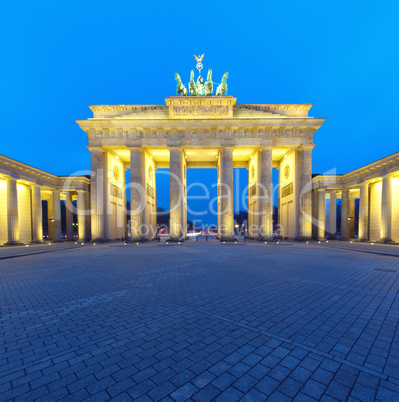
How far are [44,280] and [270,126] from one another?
25747mm

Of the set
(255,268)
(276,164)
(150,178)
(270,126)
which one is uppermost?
(270,126)

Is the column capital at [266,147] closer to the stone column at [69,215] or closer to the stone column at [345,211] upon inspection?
the stone column at [345,211]

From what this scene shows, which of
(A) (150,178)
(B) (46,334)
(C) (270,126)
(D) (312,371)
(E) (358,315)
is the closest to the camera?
(D) (312,371)

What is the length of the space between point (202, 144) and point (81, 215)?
19.7 meters

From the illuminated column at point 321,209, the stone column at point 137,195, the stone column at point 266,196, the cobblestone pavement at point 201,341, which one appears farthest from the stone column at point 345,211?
the stone column at point 137,195

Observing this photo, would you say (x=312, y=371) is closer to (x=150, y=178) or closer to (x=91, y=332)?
(x=91, y=332)

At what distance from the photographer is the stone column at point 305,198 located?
24.5 meters

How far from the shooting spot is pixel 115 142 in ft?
81.9

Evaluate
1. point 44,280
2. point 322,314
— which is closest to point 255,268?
point 322,314

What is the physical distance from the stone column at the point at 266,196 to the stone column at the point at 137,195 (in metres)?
15.1

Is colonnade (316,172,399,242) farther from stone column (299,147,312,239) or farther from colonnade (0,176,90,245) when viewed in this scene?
colonnade (0,176,90,245)

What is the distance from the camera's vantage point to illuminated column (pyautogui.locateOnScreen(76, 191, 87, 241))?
87.7 feet

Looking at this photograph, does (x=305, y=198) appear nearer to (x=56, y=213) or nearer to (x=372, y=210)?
(x=372, y=210)

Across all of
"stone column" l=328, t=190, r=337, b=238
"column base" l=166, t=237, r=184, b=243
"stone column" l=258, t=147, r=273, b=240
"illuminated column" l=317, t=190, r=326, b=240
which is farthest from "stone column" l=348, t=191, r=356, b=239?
"column base" l=166, t=237, r=184, b=243
